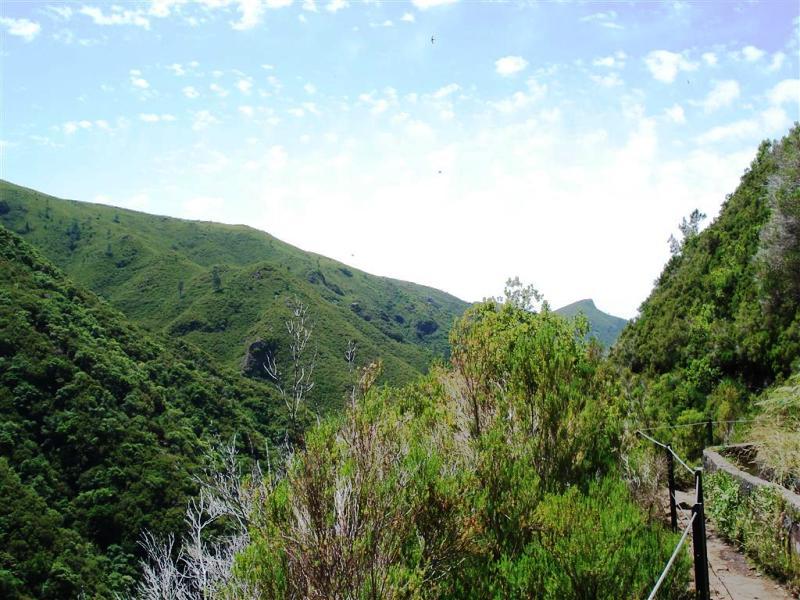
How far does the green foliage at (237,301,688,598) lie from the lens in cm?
490

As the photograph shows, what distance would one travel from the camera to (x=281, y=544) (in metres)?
5.02

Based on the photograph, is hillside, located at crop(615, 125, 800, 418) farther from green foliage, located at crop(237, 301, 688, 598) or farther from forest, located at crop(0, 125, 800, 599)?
green foliage, located at crop(237, 301, 688, 598)

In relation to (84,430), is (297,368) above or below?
above

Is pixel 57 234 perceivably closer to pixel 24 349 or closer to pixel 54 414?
pixel 24 349

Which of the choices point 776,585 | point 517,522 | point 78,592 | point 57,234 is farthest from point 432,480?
point 57,234

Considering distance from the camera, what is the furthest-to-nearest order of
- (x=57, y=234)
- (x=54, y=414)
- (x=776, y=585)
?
(x=57, y=234)
(x=54, y=414)
(x=776, y=585)

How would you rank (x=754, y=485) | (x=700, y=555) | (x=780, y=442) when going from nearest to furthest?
(x=700, y=555), (x=754, y=485), (x=780, y=442)

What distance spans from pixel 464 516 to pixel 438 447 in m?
2.23

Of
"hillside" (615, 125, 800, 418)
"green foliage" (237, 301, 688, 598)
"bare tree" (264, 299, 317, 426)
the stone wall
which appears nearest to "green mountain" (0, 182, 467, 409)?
"hillside" (615, 125, 800, 418)

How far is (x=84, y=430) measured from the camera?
1984 inches

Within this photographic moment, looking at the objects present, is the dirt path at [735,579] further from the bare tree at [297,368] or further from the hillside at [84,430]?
the hillside at [84,430]

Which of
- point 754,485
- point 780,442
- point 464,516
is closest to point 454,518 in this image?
point 464,516

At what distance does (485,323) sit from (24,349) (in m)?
61.8

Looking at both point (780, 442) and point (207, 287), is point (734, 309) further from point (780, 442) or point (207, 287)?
point (207, 287)
